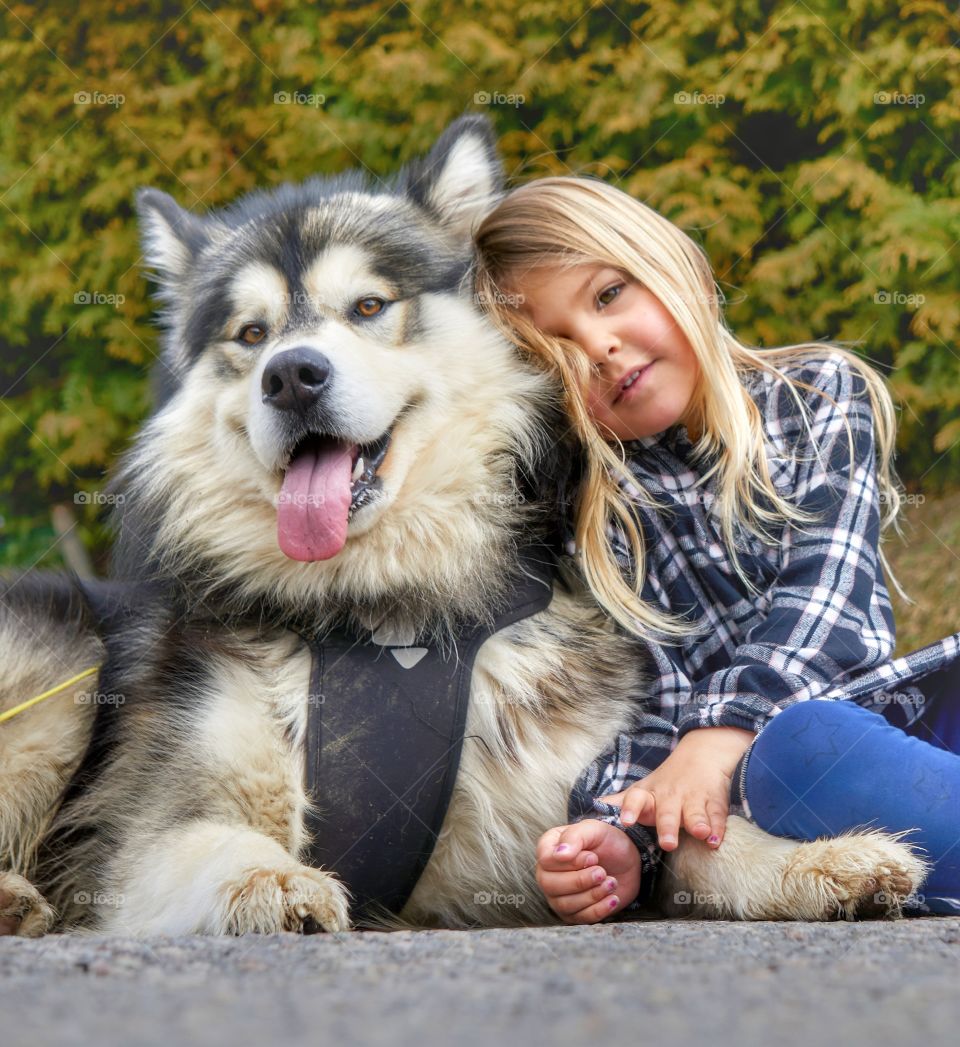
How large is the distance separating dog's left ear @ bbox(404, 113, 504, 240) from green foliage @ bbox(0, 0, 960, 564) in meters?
0.84

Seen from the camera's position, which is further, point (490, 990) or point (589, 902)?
point (589, 902)

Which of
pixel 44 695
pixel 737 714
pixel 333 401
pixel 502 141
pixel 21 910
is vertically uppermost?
pixel 502 141

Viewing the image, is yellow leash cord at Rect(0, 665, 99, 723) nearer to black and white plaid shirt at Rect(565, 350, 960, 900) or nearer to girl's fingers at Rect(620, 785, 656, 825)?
black and white plaid shirt at Rect(565, 350, 960, 900)

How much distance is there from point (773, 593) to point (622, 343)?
0.74 m

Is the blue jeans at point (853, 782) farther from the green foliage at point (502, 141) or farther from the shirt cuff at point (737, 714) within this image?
the green foliage at point (502, 141)

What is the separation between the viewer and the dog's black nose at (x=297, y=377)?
253 centimetres

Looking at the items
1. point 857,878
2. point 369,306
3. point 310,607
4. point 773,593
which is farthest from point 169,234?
point 857,878

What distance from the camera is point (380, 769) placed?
2.44m

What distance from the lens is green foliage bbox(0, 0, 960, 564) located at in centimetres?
404

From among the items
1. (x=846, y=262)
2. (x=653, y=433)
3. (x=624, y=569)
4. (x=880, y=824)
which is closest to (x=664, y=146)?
(x=846, y=262)

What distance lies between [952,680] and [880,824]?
54cm

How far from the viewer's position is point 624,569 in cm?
284

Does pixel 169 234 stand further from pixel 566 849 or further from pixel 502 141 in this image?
pixel 566 849

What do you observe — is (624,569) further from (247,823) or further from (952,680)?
(247,823)
